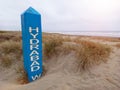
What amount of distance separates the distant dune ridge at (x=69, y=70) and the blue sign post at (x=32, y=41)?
14.5 inches

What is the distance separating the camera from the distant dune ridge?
12.5 ft

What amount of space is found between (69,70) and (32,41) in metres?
1.50

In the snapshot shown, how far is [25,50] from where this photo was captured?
4.75m

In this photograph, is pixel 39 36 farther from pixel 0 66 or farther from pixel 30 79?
pixel 0 66

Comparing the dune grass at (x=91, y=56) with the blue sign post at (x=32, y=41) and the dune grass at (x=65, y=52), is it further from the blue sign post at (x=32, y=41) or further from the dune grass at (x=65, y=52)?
the blue sign post at (x=32, y=41)

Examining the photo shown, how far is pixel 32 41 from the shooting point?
471 cm

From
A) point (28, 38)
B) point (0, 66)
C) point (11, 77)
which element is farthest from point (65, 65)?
point (0, 66)

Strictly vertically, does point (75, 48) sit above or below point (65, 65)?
above

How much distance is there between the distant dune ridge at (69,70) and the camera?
3.81 metres

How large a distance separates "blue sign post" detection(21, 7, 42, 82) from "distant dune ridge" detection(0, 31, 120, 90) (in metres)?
0.37

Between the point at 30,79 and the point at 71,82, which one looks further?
the point at 30,79

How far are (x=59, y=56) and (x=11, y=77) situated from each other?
1.99 metres

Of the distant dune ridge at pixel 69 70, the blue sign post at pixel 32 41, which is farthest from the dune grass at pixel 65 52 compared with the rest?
the blue sign post at pixel 32 41

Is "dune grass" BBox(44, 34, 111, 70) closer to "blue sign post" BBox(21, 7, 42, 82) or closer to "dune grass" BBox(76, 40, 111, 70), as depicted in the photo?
"dune grass" BBox(76, 40, 111, 70)
